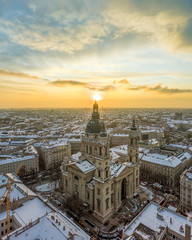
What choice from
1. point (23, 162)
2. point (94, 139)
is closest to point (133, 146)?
point (94, 139)

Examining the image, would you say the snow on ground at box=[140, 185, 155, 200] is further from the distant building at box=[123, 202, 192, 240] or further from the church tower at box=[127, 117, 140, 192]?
the distant building at box=[123, 202, 192, 240]

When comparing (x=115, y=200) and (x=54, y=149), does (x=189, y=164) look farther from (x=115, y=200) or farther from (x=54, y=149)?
(x=54, y=149)

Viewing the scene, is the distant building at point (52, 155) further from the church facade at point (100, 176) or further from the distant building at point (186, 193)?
the distant building at point (186, 193)

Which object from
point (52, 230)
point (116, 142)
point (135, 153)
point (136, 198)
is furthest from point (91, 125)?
point (116, 142)

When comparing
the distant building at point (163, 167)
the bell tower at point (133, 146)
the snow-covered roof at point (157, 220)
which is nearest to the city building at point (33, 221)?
the snow-covered roof at point (157, 220)

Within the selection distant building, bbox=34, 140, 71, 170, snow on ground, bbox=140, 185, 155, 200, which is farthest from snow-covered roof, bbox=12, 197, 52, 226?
distant building, bbox=34, 140, 71, 170

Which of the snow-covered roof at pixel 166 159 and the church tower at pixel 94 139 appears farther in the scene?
the snow-covered roof at pixel 166 159

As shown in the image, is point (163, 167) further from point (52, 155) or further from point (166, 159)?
point (52, 155)
